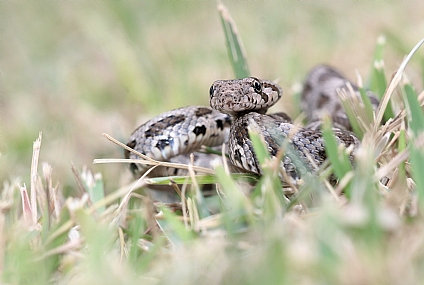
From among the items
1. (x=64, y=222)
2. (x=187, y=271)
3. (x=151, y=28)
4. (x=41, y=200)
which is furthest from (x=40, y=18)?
(x=187, y=271)

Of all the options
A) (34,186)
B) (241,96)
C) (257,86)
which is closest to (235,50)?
(257,86)

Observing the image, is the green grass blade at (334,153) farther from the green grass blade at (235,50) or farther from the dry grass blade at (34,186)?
the green grass blade at (235,50)

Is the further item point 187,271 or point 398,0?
point 398,0

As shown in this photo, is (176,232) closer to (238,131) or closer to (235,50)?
(238,131)

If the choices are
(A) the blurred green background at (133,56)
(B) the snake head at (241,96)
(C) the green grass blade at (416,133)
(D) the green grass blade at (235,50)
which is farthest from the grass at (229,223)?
(D) the green grass blade at (235,50)

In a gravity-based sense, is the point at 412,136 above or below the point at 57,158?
above

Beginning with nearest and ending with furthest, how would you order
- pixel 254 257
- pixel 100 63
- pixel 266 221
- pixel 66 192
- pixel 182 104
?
pixel 254 257, pixel 266 221, pixel 66 192, pixel 182 104, pixel 100 63

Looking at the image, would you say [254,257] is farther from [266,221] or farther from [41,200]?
[41,200]
